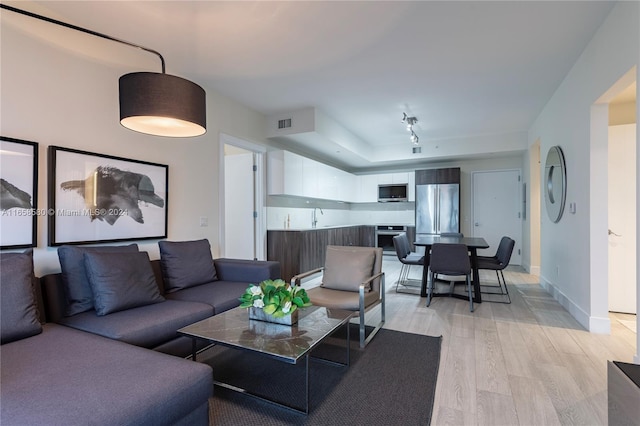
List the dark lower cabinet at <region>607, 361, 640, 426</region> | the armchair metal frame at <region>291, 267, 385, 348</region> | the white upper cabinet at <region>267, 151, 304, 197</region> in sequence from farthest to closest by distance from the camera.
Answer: the white upper cabinet at <region>267, 151, 304, 197</region>, the armchair metal frame at <region>291, 267, 385, 348</region>, the dark lower cabinet at <region>607, 361, 640, 426</region>

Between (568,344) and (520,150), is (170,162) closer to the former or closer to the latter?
(568,344)

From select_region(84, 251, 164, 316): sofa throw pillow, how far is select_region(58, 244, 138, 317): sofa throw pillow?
61 mm

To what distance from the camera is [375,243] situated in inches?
301

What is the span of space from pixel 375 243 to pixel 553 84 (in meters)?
4.77

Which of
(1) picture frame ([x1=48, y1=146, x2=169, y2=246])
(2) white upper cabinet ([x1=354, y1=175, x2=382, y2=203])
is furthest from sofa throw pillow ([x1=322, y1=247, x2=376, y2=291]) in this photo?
(2) white upper cabinet ([x1=354, y1=175, x2=382, y2=203])

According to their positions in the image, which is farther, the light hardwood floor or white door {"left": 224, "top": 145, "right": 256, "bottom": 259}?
white door {"left": 224, "top": 145, "right": 256, "bottom": 259}

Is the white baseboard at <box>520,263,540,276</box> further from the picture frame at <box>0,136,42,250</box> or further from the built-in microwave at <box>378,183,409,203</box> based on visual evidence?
→ the picture frame at <box>0,136,42,250</box>

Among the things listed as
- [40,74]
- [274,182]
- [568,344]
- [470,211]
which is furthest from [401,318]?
[470,211]

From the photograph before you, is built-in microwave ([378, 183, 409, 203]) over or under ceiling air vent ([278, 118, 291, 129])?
under

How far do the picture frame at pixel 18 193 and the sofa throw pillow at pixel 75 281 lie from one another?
28 cm

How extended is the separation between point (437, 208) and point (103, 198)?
6153 mm

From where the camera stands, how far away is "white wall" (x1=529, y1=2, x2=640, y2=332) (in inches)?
92.5

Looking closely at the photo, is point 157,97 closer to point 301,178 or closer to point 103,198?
point 103,198

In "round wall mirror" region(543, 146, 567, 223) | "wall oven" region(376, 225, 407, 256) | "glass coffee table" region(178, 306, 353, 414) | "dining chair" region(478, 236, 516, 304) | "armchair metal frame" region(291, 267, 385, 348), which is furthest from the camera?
"wall oven" region(376, 225, 407, 256)
